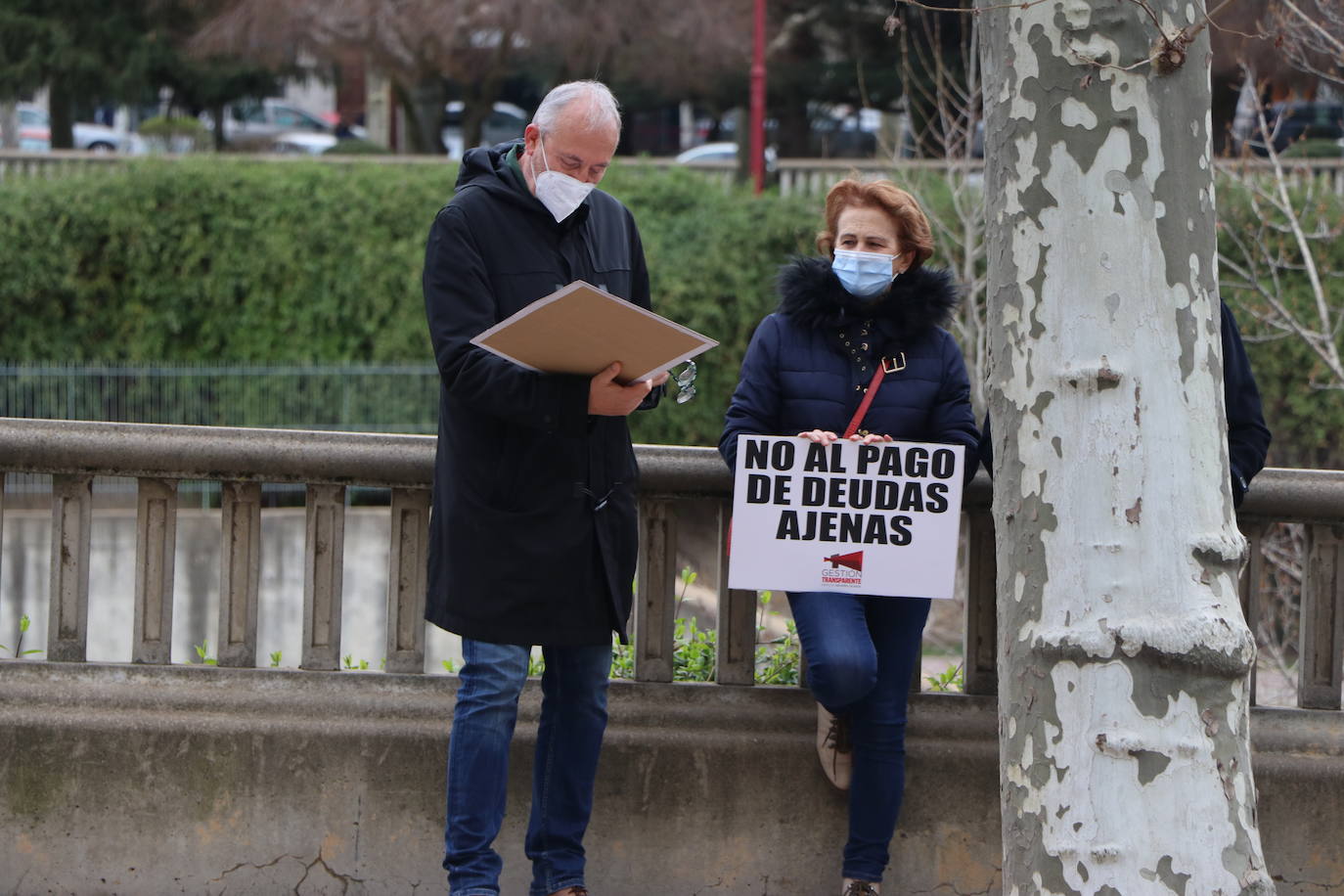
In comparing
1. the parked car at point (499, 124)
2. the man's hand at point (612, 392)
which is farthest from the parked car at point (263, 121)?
the man's hand at point (612, 392)

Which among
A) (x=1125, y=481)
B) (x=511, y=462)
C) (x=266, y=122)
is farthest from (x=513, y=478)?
(x=266, y=122)

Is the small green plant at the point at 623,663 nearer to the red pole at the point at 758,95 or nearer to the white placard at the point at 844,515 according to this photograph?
the white placard at the point at 844,515

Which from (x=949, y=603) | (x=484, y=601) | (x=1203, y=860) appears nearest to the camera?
(x=1203, y=860)

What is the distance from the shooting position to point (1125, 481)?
106 inches

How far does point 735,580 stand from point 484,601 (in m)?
0.70

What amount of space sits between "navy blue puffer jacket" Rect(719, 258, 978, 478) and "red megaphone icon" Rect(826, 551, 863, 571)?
1.09 feet

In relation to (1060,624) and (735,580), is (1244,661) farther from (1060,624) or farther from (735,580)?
(735,580)

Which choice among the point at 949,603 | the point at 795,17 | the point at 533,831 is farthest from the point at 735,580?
the point at 795,17

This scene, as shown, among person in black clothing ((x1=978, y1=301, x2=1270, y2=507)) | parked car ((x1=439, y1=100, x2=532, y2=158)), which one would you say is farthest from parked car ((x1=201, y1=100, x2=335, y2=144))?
person in black clothing ((x1=978, y1=301, x2=1270, y2=507))

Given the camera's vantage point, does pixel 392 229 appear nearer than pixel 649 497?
→ No

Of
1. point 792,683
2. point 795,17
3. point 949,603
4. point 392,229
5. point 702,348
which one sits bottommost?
point 949,603

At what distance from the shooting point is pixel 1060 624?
8.96ft

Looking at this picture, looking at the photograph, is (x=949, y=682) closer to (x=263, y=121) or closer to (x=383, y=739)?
(x=383, y=739)

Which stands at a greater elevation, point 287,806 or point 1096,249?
point 1096,249
